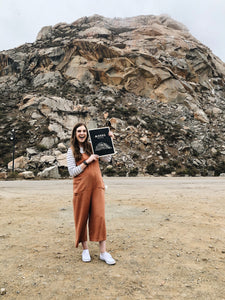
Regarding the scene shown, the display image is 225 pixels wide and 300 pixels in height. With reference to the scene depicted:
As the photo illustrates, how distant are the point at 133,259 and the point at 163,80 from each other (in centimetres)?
3563

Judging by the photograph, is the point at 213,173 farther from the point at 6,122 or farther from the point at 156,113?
the point at 6,122

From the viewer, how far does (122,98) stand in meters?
34.3

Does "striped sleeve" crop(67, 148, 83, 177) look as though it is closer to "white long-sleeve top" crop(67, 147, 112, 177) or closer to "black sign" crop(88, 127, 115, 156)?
"white long-sleeve top" crop(67, 147, 112, 177)

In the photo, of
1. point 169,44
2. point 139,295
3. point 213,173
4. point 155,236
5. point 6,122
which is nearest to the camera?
point 139,295

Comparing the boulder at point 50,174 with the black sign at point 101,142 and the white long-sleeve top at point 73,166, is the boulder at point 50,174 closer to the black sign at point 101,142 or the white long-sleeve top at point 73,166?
the white long-sleeve top at point 73,166

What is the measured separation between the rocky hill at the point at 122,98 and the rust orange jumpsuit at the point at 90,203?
16502 mm

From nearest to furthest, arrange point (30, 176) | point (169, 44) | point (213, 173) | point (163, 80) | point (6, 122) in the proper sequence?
point (30, 176), point (213, 173), point (6, 122), point (163, 80), point (169, 44)

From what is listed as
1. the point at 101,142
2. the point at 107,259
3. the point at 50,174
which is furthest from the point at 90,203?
the point at 50,174

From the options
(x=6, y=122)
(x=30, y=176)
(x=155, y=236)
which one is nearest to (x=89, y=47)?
(x=6, y=122)

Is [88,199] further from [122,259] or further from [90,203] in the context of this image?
[122,259]

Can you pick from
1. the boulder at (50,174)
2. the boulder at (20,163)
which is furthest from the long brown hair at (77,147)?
the boulder at (20,163)

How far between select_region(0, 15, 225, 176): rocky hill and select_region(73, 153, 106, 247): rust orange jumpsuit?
16502 millimetres

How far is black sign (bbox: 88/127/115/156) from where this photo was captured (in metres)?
3.08

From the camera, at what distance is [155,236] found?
3.94 meters
